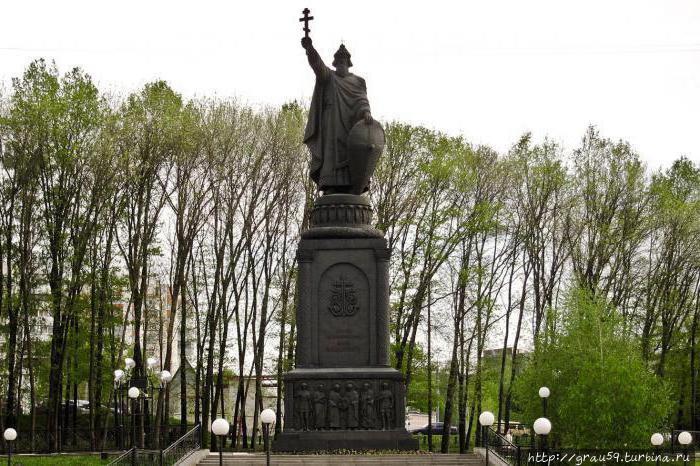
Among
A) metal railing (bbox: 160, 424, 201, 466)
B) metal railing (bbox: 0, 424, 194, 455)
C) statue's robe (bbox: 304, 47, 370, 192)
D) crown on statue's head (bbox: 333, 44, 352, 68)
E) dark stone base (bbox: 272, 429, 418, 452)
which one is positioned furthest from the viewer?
metal railing (bbox: 0, 424, 194, 455)

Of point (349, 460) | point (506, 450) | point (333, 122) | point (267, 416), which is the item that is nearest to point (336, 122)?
point (333, 122)

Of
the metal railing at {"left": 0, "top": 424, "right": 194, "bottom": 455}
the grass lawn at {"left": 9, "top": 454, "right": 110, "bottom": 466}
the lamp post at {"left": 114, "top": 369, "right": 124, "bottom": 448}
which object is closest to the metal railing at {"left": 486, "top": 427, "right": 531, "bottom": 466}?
the lamp post at {"left": 114, "top": 369, "right": 124, "bottom": 448}

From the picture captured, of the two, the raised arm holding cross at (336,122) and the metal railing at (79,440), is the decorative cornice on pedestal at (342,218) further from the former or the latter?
the metal railing at (79,440)

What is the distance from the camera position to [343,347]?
816 inches

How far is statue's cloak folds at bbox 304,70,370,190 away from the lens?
2225cm

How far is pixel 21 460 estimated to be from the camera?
27.1m

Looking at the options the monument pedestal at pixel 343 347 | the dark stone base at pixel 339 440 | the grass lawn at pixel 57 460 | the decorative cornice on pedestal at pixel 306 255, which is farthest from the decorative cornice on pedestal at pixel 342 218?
the grass lawn at pixel 57 460

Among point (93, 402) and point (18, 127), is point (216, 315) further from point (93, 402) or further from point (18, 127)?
point (18, 127)

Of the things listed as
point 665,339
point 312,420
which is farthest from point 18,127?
point 665,339

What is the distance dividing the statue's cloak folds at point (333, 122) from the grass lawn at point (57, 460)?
1059 centimetres

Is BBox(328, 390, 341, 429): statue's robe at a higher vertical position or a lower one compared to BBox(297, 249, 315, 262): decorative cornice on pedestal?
lower

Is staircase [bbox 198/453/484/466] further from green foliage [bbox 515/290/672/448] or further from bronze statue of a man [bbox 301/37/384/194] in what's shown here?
green foliage [bbox 515/290/672/448]

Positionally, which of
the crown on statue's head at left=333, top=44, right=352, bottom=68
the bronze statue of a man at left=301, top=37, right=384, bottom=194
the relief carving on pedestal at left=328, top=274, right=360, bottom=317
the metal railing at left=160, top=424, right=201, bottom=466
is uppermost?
the crown on statue's head at left=333, top=44, right=352, bottom=68

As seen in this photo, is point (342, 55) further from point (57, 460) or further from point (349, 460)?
point (57, 460)
